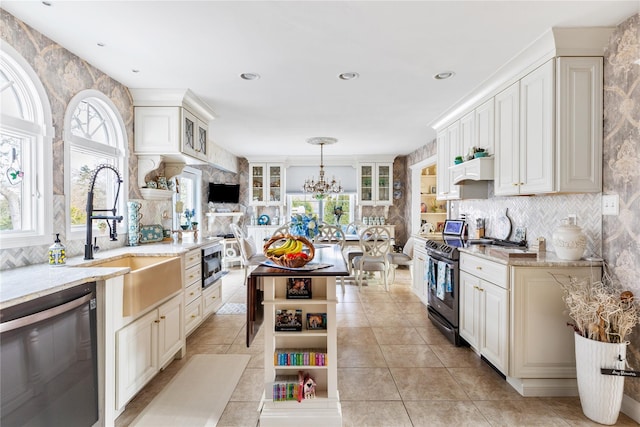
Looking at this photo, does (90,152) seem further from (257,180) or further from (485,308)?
(257,180)

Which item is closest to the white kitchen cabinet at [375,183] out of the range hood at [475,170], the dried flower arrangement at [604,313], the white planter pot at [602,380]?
the range hood at [475,170]

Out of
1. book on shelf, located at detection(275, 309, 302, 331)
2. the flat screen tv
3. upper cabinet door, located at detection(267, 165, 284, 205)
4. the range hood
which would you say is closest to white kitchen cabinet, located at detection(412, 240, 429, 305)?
the range hood

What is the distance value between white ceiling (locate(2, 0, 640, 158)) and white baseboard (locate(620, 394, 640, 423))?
7.96ft

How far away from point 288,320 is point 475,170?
7.79ft

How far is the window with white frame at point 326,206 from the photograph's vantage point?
7.47 meters

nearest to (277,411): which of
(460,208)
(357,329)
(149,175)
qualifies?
(357,329)

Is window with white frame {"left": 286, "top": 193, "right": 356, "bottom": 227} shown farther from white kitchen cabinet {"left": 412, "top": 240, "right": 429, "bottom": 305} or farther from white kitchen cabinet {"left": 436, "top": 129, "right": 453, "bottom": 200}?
white kitchen cabinet {"left": 436, "top": 129, "right": 453, "bottom": 200}

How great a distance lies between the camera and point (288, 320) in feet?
6.56

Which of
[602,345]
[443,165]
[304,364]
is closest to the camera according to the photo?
[602,345]

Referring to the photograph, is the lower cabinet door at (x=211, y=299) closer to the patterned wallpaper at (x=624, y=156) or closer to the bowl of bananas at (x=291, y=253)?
the bowl of bananas at (x=291, y=253)

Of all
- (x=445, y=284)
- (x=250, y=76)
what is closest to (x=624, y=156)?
(x=445, y=284)

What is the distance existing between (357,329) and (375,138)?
331 centimetres

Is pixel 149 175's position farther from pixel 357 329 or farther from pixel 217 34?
pixel 357 329

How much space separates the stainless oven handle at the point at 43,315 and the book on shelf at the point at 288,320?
3.46 ft
